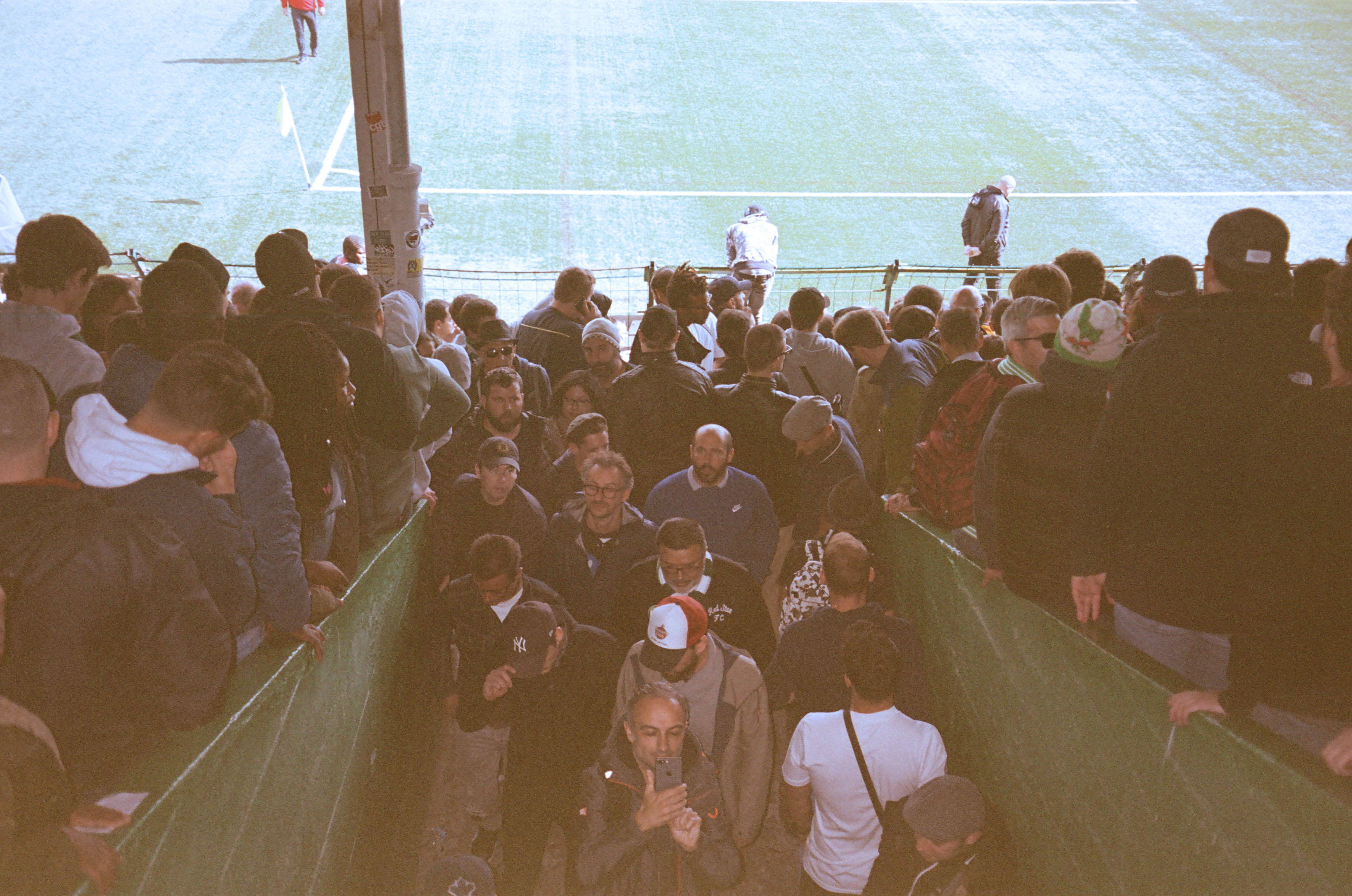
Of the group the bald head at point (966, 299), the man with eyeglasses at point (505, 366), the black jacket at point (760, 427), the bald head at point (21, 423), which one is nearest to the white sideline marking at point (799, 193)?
the bald head at point (966, 299)

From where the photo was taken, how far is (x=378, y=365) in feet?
14.3

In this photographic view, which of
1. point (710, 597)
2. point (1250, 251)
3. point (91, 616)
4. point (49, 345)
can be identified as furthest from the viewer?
point (710, 597)

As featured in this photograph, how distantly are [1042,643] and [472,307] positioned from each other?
4408 mm

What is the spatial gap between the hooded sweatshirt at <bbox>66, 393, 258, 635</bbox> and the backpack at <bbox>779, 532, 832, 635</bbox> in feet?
8.96

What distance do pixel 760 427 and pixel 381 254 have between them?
9.75 feet

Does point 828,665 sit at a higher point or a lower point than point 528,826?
higher

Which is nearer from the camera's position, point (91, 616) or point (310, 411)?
point (91, 616)

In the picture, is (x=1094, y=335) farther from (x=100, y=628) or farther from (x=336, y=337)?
(x=100, y=628)

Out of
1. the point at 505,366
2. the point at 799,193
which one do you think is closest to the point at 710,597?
the point at 505,366

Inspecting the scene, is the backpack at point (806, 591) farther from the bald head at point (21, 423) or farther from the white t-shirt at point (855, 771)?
the bald head at point (21, 423)

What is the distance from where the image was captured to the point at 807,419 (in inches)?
213

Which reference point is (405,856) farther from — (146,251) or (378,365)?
(146,251)

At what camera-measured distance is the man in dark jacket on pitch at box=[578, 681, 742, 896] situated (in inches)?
144

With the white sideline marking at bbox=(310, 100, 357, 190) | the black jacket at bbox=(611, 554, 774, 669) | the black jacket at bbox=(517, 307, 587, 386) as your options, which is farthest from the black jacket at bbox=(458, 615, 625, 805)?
the white sideline marking at bbox=(310, 100, 357, 190)
